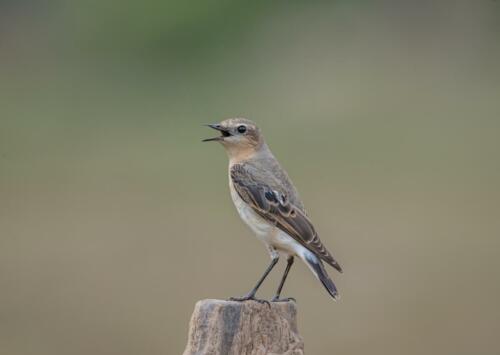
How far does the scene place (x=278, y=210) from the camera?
8.72 meters

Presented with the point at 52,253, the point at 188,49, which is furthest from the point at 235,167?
the point at 188,49

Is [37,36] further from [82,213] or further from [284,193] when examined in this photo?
[284,193]

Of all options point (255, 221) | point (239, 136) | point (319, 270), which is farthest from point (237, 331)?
point (239, 136)

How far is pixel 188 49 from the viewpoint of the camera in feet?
85.9

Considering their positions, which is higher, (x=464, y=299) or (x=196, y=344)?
(x=464, y=299)

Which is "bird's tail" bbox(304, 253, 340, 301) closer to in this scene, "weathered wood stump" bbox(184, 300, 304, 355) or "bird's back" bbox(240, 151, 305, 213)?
"bird's back" bbox(240, 151, 305, 213)

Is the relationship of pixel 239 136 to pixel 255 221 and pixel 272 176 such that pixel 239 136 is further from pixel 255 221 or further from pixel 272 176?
pixel 255 221

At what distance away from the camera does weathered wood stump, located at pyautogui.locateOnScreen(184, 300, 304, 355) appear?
21.3ft

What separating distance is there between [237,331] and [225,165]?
14.5m

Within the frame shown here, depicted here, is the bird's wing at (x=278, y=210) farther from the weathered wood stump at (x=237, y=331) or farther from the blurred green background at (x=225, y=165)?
the blurred green background at (x=225, y=165)

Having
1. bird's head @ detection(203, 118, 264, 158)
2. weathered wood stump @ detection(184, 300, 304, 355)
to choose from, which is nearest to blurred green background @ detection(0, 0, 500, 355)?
bird's head @ detection(203, 118, 264, 158)

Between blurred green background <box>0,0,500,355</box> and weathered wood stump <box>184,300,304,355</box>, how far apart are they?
24.6 ft

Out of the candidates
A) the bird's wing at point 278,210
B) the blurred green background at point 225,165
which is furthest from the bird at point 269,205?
the blurred green background at point 225,165

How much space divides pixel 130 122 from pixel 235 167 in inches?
598
